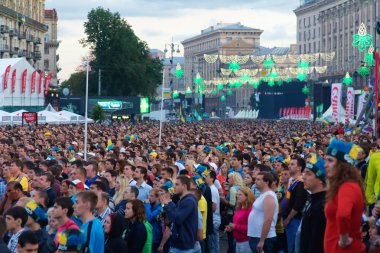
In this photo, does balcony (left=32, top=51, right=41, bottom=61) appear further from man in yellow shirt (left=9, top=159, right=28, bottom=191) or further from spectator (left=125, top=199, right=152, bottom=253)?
spectator (left=125, top=199, right=152, bottom=253)

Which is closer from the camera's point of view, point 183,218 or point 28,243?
point 28,243

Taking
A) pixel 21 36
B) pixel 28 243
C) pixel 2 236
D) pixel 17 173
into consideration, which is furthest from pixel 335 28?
pixel 28 243

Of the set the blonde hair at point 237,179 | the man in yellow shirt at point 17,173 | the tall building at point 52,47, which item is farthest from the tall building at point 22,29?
the man in yellow shirt at point 17,173

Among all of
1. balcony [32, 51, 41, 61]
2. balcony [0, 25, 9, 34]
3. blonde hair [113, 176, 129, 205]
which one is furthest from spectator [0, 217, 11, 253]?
balcony [32, 51, 41, 61]

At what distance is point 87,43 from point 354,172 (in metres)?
93.2

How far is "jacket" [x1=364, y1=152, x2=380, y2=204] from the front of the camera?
12.0 metres

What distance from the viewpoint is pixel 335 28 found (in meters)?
114

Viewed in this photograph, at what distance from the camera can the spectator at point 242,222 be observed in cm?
1165

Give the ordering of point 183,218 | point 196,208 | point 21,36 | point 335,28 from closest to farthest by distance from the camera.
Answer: point 183,218 → point 196,208 → point 21,36 → point 335,28

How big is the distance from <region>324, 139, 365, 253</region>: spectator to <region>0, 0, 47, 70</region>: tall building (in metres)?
87.0

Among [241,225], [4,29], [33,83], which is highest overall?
[4,29]

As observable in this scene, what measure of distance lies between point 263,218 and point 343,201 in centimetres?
356

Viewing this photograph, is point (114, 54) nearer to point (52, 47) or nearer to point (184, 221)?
point (52, 47)

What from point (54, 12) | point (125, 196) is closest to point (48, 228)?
point (125, 196)
